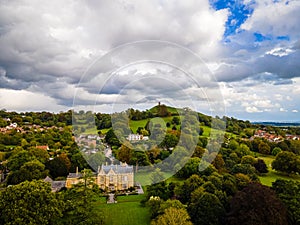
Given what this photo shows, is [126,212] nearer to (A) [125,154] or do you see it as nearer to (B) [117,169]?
(B) [117,169]

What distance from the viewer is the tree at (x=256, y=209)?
1395 centimetres

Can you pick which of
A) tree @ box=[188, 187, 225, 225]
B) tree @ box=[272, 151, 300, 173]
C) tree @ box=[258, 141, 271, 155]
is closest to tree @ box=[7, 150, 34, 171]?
tree @ box=[188, 187, 225, 225]

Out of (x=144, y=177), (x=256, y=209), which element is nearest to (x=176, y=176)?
(x=144, y=177)

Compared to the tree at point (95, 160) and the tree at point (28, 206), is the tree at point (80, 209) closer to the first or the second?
the tree at point (28, 206)

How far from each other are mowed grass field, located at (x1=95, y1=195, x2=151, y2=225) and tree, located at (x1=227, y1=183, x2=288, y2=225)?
6.26 metres

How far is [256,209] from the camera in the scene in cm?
1436

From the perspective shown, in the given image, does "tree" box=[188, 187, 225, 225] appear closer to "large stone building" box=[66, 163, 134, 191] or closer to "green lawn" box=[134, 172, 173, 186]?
"large stone building" box=[66, 163, 134, 191]

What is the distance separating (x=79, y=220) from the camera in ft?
47.0

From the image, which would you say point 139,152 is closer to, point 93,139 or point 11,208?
point 93,139

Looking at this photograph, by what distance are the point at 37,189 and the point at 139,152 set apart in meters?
20.0

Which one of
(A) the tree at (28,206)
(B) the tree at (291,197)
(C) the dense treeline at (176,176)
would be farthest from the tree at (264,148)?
(A) the tree at (28,206)

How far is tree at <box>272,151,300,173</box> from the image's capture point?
3081 centimetres

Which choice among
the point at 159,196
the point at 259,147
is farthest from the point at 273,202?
the point at 259,147

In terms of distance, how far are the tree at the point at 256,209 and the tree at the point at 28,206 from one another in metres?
10.3
